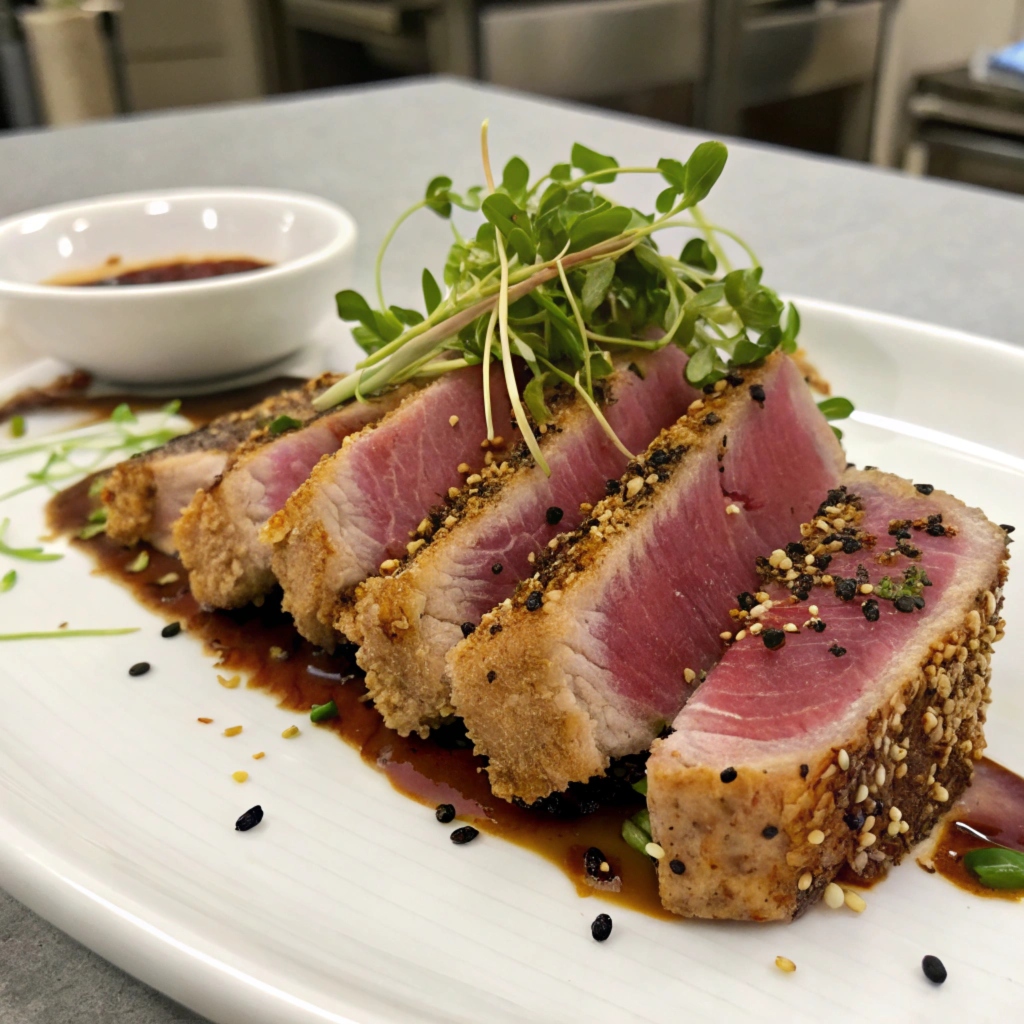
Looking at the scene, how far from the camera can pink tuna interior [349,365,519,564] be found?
2.44 meters

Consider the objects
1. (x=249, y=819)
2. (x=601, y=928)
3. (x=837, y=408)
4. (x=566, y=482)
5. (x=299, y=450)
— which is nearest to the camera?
(x=601, y=928)

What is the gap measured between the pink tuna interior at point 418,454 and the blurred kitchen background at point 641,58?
23.1 feet

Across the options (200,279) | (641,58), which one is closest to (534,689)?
(200,279)

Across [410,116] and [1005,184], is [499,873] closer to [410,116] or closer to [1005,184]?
[410,116]

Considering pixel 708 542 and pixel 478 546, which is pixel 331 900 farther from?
pixel 708 542

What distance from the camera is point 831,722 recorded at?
1.81 m

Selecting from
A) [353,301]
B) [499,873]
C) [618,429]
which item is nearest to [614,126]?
[353,301]

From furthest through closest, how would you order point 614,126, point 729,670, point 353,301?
point 614,126 < point 353,301 < point 729,670

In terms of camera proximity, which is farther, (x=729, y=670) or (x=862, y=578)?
(x=862, y=578)

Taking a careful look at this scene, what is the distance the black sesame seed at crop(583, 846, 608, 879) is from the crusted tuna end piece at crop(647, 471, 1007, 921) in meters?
0.16

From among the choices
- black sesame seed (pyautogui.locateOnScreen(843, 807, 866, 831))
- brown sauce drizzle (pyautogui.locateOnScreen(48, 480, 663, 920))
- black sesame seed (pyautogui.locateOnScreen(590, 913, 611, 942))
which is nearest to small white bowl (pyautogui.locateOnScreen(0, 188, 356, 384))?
brown sauce drizzle (pyautogui.locateOnScreen(48, 480, 663, 920))

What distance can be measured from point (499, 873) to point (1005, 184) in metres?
8.46

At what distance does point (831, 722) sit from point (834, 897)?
303 millimetres

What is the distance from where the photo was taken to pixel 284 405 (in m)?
3.05
